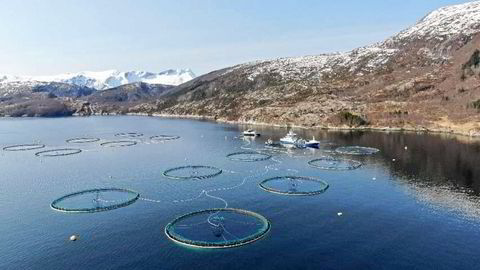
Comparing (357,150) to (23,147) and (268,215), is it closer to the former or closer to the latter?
(268,215)

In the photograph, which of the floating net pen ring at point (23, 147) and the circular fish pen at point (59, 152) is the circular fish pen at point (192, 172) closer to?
the circular fish pen at point (59, 152)

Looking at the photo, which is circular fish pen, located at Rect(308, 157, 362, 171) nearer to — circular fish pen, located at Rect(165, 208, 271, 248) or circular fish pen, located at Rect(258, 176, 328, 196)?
circular fish pen, located at Rect(258, 176, 328, 196)

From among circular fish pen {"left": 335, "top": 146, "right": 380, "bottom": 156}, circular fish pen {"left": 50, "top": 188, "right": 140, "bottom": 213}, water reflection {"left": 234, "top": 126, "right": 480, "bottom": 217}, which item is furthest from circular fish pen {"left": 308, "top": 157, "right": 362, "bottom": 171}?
circular fish pen {"left": 50, "top": 188, "right": 140, "bottom": 213}

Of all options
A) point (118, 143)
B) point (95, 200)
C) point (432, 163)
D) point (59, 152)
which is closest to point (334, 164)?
point (432, 163)

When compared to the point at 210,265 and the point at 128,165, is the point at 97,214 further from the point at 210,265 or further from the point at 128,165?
the point at 128,165

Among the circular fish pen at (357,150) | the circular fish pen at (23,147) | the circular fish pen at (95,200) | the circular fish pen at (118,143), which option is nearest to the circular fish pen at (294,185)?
the circular fish pen at (95,200)

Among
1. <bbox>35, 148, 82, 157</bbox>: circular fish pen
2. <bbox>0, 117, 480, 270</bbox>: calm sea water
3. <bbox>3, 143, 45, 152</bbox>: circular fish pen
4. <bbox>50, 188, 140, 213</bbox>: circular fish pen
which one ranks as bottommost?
<bbox>0, 117, 480, 270</bbox>: calm sea water

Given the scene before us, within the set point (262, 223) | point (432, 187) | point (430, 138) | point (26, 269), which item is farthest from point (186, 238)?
point (430, 138)
